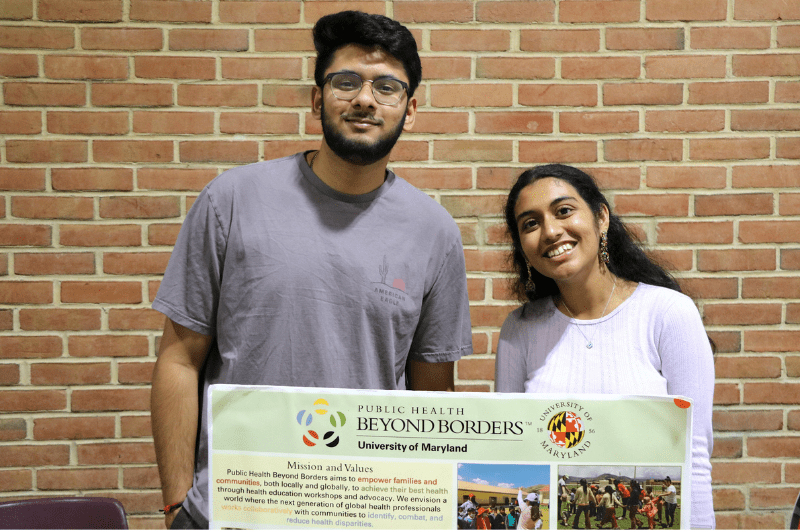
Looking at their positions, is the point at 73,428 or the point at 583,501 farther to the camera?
the point at 73,428

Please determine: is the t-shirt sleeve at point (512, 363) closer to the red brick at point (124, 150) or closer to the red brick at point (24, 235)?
the red brick at point (124, 150)

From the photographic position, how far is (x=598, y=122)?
2.11 m

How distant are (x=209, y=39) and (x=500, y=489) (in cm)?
187

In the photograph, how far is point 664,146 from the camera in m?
2.11

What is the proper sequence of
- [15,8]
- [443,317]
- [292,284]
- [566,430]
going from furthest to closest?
1. [15,8]
2. [443,317]
3. [292,284]
4. [566,430]

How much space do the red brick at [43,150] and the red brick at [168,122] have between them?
0.71 feet

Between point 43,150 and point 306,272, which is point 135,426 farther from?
point 306,272

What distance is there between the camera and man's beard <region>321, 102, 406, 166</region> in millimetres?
1333

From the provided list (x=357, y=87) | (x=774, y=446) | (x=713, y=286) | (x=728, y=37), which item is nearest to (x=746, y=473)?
(x=774, y=446)

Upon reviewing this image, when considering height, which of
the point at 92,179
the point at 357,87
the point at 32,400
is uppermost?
the point at 357,87

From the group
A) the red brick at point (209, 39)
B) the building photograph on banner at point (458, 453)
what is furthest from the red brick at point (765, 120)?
the red brick at point (209, 39)

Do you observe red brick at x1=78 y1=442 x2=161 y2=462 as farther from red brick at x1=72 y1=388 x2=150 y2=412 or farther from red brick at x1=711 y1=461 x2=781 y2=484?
red brick at x1=711 y1=461 x2=781 y2=484

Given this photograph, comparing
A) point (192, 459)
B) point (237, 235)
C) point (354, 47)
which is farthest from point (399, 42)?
point (192, 459)

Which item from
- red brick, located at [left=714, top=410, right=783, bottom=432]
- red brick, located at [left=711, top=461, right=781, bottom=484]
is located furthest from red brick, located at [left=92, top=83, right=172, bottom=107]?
red brick, located at [left=711, top=461, right=781, bottom=484]
